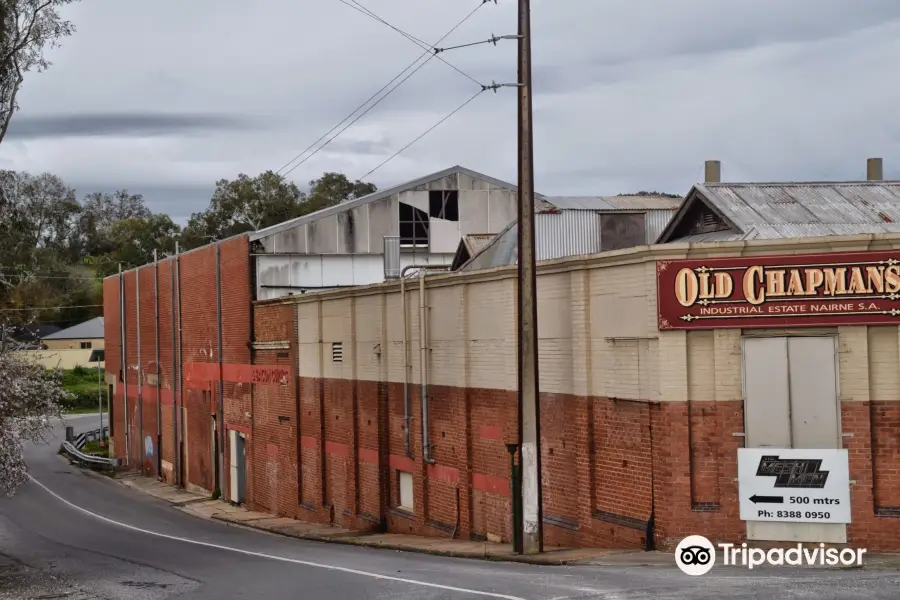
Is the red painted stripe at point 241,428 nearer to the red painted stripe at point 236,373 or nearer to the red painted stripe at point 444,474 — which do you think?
the red painted stripe at point 236,373

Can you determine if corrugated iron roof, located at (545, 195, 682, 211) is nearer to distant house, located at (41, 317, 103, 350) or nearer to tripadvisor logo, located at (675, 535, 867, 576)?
tripadvisor logo, located at (675, 535, 867, 576)

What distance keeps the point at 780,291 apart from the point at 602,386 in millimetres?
3851

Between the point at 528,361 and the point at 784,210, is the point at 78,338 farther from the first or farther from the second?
the point at 528,361

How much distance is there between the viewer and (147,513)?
40312 mm

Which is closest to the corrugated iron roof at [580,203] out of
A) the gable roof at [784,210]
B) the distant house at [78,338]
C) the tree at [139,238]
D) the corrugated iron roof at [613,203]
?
the corrugated iron roof at [613,203]

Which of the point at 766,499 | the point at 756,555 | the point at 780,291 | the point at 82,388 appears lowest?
the point at 82,388

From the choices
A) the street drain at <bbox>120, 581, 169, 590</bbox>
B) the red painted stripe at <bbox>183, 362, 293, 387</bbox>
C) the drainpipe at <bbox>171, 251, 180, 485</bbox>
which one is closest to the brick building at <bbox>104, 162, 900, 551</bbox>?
the red painted stripe at <bbox>183, 362, 293, 387</bbox>

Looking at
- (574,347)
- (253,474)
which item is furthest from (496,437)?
(253,474)

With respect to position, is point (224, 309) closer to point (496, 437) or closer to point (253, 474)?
point (253, 474)

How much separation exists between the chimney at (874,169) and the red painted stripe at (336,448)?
56.4ft

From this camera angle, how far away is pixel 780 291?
17734 millimetres

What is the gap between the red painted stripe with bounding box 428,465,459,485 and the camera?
Answer: 83.9 feet

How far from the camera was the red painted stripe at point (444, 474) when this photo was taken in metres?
25.6

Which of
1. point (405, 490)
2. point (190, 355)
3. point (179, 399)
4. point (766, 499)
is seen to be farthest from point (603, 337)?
point (179, 399)
